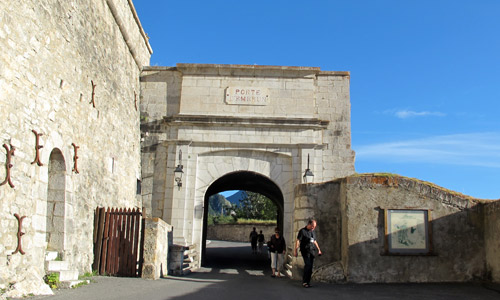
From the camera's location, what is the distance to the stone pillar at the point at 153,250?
10359mm

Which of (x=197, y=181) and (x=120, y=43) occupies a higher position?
(x=120, y=43)

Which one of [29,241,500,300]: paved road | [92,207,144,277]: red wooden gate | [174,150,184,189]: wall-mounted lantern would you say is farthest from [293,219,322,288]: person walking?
[174,150,184,189]: wall-mounted lantern

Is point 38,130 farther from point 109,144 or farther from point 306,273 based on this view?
point 306,273

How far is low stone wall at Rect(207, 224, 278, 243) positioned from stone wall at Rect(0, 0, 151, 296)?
2273cm

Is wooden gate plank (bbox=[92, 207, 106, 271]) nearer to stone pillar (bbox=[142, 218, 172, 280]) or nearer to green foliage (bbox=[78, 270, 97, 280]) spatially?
green foliage (bbox=[78, 270, 97, 280])

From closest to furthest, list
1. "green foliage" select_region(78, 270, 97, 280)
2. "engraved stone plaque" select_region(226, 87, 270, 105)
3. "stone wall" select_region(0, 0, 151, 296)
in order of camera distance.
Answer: "stone wall" select_region(0, 0, 151, 296) < "green foliage" select_region(78, 270, 97, 280) < "engraved stone plaque" select_region(226, 87, 270, 105)

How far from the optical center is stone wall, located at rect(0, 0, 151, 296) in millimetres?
7371

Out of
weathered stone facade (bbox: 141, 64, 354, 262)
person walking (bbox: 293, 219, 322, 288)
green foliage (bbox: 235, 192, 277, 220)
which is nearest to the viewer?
person walking (bbox: 293, 219, 322, 288)

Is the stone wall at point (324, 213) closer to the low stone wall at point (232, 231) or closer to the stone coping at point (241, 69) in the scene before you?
the stone coping at point (241, 69)

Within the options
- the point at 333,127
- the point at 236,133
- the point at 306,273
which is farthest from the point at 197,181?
the point at 306,273

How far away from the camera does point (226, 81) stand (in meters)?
15.8

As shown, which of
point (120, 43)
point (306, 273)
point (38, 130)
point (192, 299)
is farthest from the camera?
point (120, 43)

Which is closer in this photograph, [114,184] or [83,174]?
[83,174]

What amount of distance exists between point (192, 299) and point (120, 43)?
8406 millimetres
